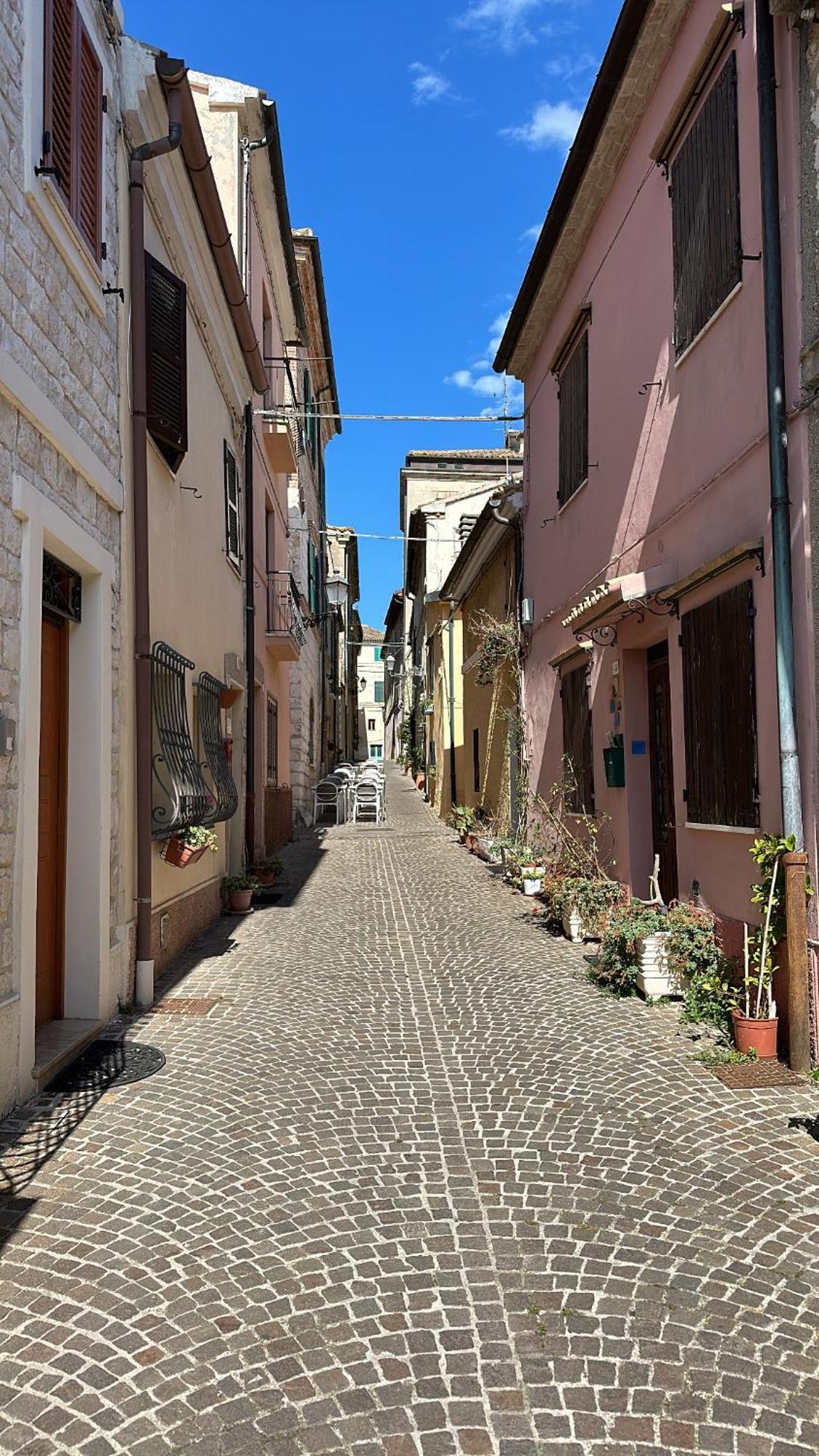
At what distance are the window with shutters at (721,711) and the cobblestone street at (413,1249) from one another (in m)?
1.38

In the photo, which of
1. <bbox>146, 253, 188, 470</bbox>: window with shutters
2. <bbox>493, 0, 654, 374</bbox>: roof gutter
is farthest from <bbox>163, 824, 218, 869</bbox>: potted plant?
<bbox>493, 0, 654, 374</bbox>: roof gutter

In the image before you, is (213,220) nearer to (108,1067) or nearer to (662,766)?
(662,766)

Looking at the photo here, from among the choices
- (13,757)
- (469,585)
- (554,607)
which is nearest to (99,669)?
(13,757)

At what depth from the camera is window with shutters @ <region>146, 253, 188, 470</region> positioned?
6535mm

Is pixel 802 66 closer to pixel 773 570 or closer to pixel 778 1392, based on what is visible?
pixel 773 570

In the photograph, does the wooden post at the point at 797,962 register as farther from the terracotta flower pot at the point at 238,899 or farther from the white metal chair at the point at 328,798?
the white metal chair at the point at 328,798

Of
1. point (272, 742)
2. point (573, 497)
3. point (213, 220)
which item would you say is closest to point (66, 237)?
point (213, 220)

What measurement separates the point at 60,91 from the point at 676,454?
13.9 ft

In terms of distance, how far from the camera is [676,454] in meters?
6.63

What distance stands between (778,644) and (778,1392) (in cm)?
335

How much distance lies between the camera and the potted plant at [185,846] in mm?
6656

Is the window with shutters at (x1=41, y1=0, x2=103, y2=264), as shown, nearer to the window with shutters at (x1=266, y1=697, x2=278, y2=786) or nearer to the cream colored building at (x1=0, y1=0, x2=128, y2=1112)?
the cream colored building at (x1=0, y1=0, x2=128, y2=1112)

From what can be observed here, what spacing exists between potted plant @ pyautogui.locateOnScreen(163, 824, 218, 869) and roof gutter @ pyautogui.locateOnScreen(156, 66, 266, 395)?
4.91 m

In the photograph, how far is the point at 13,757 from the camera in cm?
416
